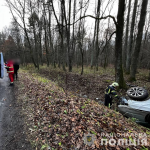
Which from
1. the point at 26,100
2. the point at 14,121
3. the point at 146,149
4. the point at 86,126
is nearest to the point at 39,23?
the point at 26,100

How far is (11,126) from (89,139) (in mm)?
2821

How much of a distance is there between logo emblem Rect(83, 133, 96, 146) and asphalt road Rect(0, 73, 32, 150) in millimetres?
1665

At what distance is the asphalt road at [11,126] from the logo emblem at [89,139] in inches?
65.6

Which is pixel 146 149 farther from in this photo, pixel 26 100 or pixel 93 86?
pixel 93 86

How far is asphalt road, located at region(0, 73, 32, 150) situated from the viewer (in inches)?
113

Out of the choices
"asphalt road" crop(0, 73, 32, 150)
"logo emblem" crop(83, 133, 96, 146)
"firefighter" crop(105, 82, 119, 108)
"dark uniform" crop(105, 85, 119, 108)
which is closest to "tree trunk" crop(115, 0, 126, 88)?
"firefighter" crop(105, 82, 119, 108)

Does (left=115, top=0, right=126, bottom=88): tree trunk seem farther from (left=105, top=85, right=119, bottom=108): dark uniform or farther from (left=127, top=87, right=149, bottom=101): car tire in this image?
(left=105, top=85, right=119, bottom=108): dark uniform

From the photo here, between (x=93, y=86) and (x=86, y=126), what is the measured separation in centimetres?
655

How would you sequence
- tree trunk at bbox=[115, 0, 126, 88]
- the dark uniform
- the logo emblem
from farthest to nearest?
tree trunk at bbox=[115, 0, 126, 88] < the dark uniform < the logo emblem

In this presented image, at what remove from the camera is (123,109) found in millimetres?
5227

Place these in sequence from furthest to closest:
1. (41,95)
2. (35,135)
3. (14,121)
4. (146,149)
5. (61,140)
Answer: (41,95) < (14,121) < (35,135) < (61,140) < (146,149)

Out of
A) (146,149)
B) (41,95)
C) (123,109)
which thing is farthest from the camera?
(41,95)

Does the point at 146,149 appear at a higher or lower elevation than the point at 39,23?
lower

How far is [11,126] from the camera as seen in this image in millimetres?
3525
